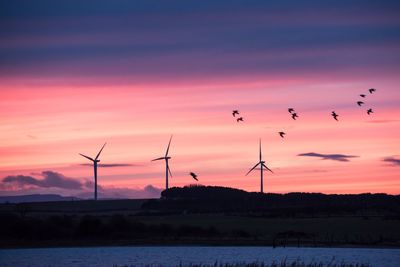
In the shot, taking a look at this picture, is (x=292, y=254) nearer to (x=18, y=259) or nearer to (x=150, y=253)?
(x=150, y=253)

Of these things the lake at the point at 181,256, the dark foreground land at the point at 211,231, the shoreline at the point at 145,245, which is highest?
the dark foreground land at the point at 211,231

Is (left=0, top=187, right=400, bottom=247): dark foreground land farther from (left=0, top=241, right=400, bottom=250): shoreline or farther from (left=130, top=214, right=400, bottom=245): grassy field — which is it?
(left=0, top=241, right=400, bottom=250): shoreline

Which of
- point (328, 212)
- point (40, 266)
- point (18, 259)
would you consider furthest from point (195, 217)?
point (40, 266)

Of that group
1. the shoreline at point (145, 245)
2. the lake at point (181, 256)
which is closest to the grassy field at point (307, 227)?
the shoreline at point (145, 245)

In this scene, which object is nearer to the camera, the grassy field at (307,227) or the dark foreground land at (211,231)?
the grassy field at (307,227)

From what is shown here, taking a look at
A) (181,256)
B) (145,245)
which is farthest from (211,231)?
(181,256)

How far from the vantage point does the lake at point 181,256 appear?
4309 inches

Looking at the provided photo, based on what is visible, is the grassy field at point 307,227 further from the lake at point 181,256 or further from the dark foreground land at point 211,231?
the lake at point 181,256

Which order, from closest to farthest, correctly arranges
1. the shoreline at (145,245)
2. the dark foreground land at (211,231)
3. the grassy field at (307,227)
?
the shoreline at (145,245) → the grassy field at (307,227) → the dark foreground land at (211,231)

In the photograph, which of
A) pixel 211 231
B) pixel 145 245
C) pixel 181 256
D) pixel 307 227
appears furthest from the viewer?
pixel 307 227

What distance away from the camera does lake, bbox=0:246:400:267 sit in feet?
359

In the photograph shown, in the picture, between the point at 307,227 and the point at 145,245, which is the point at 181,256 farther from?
the point at 307,227

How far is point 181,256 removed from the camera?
120 m

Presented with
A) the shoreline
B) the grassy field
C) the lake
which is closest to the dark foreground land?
the grassy field
